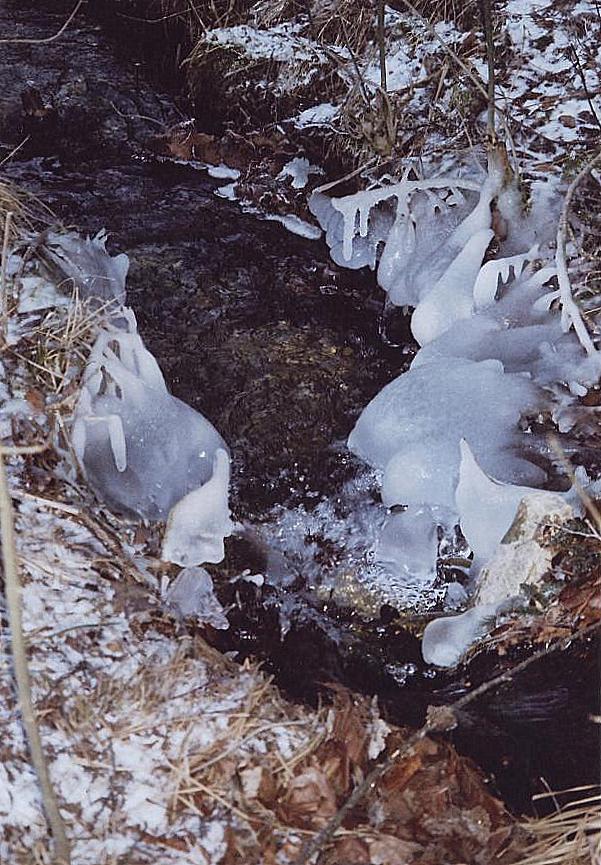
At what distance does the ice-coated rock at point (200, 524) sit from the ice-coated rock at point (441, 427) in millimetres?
732

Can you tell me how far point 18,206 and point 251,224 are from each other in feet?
4.36

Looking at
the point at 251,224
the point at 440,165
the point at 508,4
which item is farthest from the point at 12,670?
the point at 508,4

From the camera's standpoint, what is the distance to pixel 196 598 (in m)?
3.19

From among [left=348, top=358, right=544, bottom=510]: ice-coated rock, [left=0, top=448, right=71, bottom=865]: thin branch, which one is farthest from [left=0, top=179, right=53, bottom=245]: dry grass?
[left=0, top=448, right=71, bottom=865]: thin branch

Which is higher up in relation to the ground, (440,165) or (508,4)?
(508,4)

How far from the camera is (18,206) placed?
175 inches

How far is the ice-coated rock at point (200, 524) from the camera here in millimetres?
3281

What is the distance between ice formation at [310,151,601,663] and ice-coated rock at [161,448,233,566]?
66 cm

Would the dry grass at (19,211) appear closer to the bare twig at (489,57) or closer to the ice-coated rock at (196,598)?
the ice-coated rock at (196,598)

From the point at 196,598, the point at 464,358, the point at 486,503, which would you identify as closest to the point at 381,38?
the point at 464,358

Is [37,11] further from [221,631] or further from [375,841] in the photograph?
[375,841]

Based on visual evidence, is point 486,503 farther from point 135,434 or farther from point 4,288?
point 4,288

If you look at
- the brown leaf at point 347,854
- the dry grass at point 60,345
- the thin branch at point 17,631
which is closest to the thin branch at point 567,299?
the dry grass at point 60,345

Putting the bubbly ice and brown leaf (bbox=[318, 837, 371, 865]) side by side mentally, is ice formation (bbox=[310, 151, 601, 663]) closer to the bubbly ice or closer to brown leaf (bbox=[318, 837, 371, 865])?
the bubbly ice
